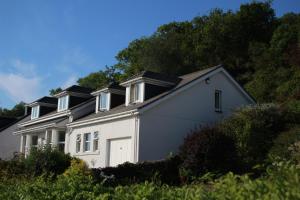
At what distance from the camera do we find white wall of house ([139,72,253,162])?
24781mm

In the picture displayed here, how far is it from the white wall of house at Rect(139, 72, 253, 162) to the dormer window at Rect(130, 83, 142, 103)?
245 centimetres

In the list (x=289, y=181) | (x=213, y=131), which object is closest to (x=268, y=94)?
(x=213, y=131)

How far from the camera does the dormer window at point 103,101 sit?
31.3 metres

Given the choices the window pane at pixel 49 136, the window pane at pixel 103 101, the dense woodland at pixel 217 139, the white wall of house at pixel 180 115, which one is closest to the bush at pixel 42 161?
the dense woodland at pixel 217 139

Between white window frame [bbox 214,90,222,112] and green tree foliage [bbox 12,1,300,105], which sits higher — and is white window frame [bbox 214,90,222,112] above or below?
below

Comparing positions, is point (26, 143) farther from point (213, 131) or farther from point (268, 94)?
point (213, 131)

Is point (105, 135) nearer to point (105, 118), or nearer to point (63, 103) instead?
point (105, 118)

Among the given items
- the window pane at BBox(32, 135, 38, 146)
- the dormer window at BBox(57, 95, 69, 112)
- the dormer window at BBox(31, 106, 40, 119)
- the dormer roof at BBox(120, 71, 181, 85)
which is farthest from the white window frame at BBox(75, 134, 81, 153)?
the dormer window at BBox(31, 106, 40, 119)

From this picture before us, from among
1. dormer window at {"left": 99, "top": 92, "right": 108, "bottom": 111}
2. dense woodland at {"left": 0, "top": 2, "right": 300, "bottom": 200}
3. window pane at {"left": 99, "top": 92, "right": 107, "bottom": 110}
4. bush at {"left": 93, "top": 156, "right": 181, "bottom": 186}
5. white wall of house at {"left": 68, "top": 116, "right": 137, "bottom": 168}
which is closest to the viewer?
dense woodland at {"left": 0, "top": 2, "right": 300, "bottom": 200}

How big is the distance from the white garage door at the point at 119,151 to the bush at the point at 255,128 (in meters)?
5.46

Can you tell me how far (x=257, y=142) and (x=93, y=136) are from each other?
10861 millimetres

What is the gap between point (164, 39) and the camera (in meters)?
52.6

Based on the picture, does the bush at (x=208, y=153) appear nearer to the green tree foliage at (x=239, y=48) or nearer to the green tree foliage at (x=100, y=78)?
the green tree foliage at (x=239, y=48)

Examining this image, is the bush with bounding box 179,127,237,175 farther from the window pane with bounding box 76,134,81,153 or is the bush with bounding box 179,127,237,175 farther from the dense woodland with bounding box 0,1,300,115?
the dense woodland with bounding box 0,1,300,115
